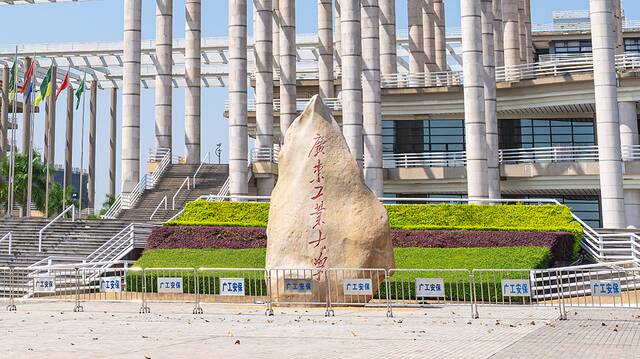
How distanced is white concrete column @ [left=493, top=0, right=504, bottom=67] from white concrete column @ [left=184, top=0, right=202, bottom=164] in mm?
20140

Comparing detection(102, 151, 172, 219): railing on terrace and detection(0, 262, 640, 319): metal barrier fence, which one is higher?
detection(102, 151, 172, 219): railing on terrace

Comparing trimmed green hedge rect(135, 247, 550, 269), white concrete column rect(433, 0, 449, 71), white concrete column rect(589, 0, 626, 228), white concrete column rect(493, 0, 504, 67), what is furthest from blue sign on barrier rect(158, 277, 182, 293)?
white concrete column rect(433, 0, 449, 71)

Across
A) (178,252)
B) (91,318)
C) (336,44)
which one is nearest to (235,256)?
(178,252)

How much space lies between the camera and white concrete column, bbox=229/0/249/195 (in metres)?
43.4

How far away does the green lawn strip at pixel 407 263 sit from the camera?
71.2ft

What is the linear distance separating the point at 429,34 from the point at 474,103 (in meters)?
18.4

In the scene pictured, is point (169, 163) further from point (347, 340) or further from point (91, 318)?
point (347, 340)

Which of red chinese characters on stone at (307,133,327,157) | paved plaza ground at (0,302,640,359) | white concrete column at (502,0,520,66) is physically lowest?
paved plaza ground at (0,302,640,359)

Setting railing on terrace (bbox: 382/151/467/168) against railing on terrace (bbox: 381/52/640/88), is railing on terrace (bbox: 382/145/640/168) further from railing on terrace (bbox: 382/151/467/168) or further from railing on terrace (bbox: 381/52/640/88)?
railing on terrace (bbox: 381/52/640/88)

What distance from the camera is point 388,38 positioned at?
5197cm

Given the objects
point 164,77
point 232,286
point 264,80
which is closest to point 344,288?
point 232,286

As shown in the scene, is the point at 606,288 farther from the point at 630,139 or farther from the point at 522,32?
the point at 522,32

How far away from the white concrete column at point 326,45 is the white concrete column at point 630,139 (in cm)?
2039

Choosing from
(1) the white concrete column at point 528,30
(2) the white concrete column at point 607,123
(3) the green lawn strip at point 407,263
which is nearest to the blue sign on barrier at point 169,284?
(3) the green lawn strip at point 407,263
